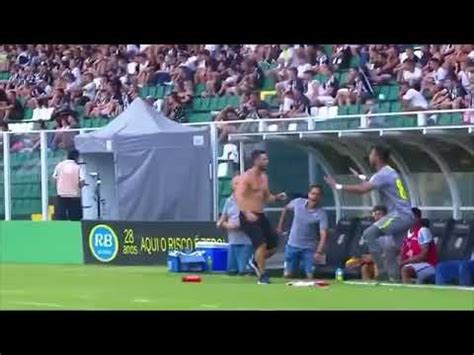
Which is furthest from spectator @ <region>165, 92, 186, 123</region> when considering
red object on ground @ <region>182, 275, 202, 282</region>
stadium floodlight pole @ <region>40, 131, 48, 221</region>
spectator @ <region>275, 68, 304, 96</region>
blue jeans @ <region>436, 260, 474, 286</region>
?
blue jeans @ <region>436, 260, 474, 286</region>

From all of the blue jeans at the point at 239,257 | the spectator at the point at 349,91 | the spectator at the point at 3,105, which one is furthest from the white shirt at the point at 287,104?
the spectator at the point at 3,105

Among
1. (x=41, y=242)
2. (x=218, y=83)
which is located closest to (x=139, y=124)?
(x=41, y=242)

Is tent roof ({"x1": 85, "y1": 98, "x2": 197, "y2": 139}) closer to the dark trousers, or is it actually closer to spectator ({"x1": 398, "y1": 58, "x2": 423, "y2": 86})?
the dark trousers

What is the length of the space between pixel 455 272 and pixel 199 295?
3162 mm

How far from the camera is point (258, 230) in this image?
18453 millimetres

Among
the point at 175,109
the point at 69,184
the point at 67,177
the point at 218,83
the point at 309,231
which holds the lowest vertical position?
the point at 309,231

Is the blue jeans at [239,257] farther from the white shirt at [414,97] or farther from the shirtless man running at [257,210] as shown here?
the white shirt at [414,97]

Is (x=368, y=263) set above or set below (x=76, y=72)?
below

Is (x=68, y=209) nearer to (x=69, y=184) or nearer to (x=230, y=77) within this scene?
(x=69, y=184)

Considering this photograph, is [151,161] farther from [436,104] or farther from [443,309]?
[443,309]

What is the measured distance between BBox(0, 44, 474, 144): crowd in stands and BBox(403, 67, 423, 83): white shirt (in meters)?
0.02

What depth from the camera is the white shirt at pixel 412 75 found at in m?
22.7
